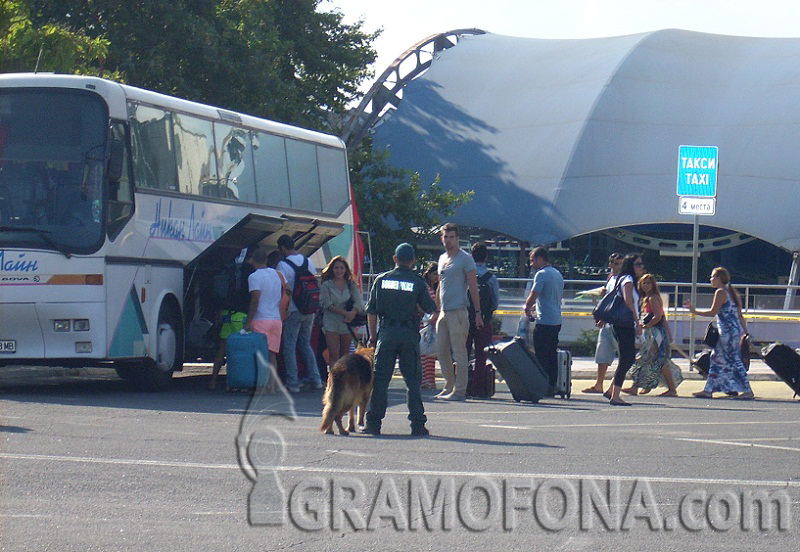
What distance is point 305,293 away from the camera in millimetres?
15656

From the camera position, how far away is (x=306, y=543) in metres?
6.54

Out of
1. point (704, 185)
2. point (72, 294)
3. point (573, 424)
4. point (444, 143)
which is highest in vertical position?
point (444, 143)

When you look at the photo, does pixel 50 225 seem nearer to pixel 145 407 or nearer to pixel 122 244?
pixel 122 244

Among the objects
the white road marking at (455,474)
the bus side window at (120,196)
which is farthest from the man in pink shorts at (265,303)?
the white road marking at (455,474)

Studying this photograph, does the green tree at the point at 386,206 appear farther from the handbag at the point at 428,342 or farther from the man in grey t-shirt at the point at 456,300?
the man in grey t-shirt at the point at 456,300

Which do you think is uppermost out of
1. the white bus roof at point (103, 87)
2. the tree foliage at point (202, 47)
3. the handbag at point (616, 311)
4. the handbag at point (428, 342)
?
the tree foliage at point (202, 47)

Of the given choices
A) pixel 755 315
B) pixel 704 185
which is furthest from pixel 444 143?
pixel 704 185

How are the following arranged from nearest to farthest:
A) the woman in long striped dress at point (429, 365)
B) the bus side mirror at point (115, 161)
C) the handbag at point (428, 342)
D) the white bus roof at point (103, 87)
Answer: the bus side mirror at point (115, 161) → the white bus roof at point (103, 87) → the handbag at point (428, 342) → the woman in long striped dress at point (429, 365)

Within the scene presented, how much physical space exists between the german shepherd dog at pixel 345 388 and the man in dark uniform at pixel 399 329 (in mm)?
171

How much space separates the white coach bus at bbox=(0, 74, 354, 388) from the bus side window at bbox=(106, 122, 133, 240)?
0.01 m

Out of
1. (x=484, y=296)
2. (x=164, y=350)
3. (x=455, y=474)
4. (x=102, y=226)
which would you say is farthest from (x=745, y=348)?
(x=455, y=474)

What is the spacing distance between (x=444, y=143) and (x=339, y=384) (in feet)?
154

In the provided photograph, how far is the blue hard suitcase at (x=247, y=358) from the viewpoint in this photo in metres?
14.8

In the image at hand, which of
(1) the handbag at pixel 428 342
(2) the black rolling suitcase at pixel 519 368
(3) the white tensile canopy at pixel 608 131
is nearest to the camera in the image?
(2) the black rolling suitcase at pixel 519 368
